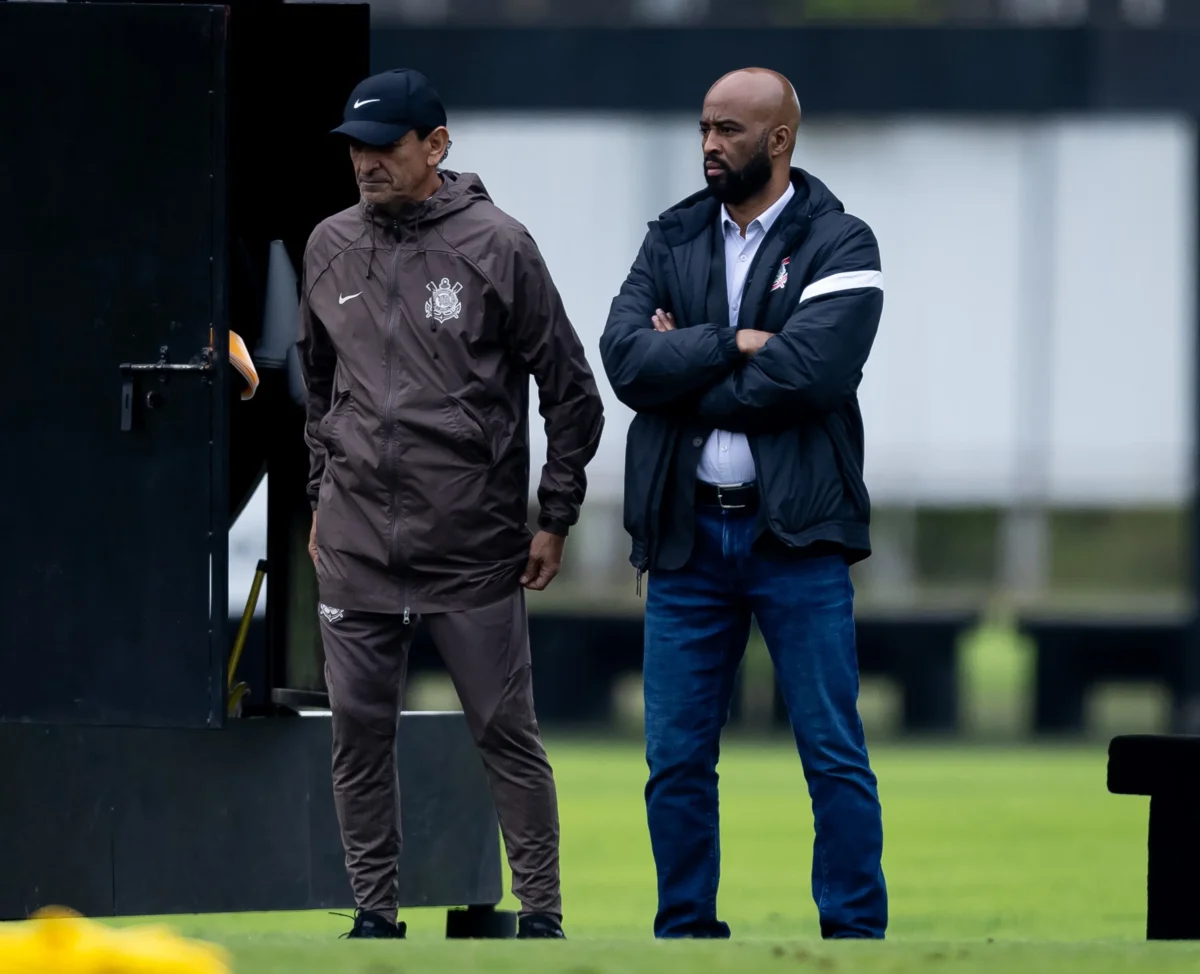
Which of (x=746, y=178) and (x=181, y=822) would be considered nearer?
(x=746, y=178)

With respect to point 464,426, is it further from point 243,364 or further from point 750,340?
point 243,364

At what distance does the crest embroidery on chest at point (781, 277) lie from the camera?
523 centimetres

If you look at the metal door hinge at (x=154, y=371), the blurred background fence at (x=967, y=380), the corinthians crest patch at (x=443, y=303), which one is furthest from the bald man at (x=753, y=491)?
the blurred background fence at (x=967, y=380)

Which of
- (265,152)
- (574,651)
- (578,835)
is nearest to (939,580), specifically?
(574,651)

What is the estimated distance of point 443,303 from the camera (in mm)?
5133

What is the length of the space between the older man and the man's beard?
1.39 feet

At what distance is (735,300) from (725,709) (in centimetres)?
89

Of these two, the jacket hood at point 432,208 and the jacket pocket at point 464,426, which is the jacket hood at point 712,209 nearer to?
the jacket hood at point 432,208

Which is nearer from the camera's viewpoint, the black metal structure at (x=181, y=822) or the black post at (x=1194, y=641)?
the black metal structure at (x=181, y=822)

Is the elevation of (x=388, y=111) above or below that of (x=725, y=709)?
above

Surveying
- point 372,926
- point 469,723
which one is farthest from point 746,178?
point 372,926

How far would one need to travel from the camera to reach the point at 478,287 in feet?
16.9

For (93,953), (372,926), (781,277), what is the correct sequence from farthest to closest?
(781,277) < (372,926) < (93,953)

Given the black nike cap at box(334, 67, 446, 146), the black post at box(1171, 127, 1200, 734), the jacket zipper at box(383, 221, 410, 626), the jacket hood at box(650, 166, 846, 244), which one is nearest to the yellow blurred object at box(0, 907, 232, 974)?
the jacket zipper at box(383, 221, 410, 626)
